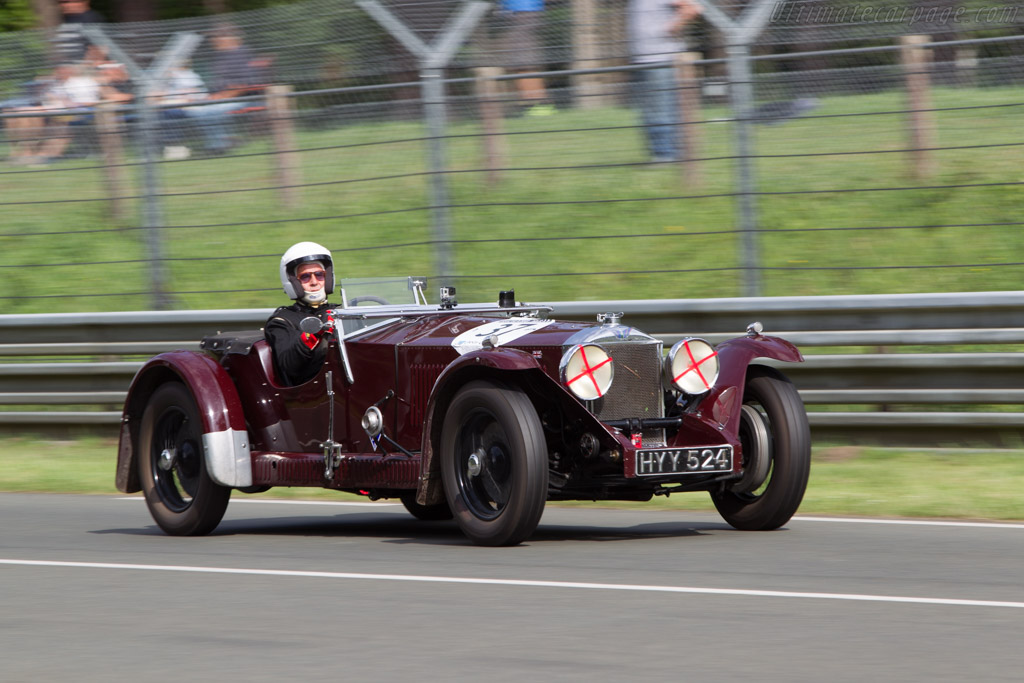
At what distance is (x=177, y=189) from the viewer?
43.8 ft

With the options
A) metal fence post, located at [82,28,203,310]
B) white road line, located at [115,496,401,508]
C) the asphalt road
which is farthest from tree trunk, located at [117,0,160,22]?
the asphalt road

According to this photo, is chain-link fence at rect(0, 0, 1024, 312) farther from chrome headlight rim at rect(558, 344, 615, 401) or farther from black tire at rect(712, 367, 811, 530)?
chrome headlight rim at rect(558, 344, 615, 401)

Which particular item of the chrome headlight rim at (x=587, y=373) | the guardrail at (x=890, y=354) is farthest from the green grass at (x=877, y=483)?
the chrome headlight rim at (x=587, y=373)

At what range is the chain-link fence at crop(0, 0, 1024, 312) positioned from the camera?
1108 centimetres

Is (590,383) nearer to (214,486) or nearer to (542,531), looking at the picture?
(542,531)

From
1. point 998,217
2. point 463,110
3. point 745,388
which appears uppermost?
point 463,110

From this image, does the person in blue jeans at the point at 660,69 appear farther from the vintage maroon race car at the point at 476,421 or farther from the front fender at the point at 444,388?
the front fender at the point at 444,388

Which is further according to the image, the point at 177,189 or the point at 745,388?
the point at 177,189

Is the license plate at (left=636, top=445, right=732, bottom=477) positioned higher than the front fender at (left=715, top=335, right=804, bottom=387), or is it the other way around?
the front fender at (left=715, top=335, right=804, bottom=387)

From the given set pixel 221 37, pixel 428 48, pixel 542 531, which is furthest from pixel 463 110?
pixel 542 531

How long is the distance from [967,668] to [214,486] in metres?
4.58

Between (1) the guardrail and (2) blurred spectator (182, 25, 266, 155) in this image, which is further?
(2) blurred spectator (182, 25, 266, 155)

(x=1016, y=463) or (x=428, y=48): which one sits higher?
(x=428, y=48)

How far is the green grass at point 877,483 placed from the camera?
870 centimetres
